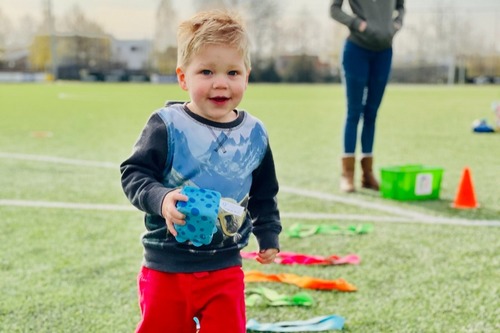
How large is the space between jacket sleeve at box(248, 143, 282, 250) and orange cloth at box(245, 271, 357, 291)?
0.95 metres

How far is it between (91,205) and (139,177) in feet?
10.4

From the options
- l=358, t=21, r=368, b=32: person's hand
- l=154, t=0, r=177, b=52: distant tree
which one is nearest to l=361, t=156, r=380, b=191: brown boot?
l=358, t=21, r=368, b=32: person's hand

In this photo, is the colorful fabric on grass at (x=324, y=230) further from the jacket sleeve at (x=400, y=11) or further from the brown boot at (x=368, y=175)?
the jacket sleeve at (x=400, y=11)

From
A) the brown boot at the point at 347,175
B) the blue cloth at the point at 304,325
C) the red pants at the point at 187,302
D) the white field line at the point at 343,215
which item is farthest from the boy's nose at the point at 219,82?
the brown boot at the point at 347,175

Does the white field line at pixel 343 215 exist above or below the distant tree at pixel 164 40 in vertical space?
below

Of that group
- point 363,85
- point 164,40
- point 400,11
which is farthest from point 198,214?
point 164,40

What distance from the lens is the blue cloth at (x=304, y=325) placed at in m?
2.74

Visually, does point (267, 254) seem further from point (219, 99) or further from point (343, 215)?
point (343, 215)

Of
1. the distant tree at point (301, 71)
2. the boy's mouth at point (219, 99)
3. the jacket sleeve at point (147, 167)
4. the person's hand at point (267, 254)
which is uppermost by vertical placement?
the boy's mouth at point (219, 99)

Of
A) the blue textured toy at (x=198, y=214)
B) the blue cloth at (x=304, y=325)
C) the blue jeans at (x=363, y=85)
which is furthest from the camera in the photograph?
the blue jeans at (x=363, y=85)

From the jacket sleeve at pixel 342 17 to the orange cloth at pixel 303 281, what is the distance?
9.22 ft

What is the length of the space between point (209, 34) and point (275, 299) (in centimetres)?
146

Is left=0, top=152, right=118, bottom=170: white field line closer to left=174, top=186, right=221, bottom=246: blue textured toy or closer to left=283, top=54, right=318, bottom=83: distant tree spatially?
left=174, top=186, right=221, bottom=246: blue textured toy

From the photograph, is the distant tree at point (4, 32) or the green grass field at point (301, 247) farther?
the distant tree at point (4, 32)
